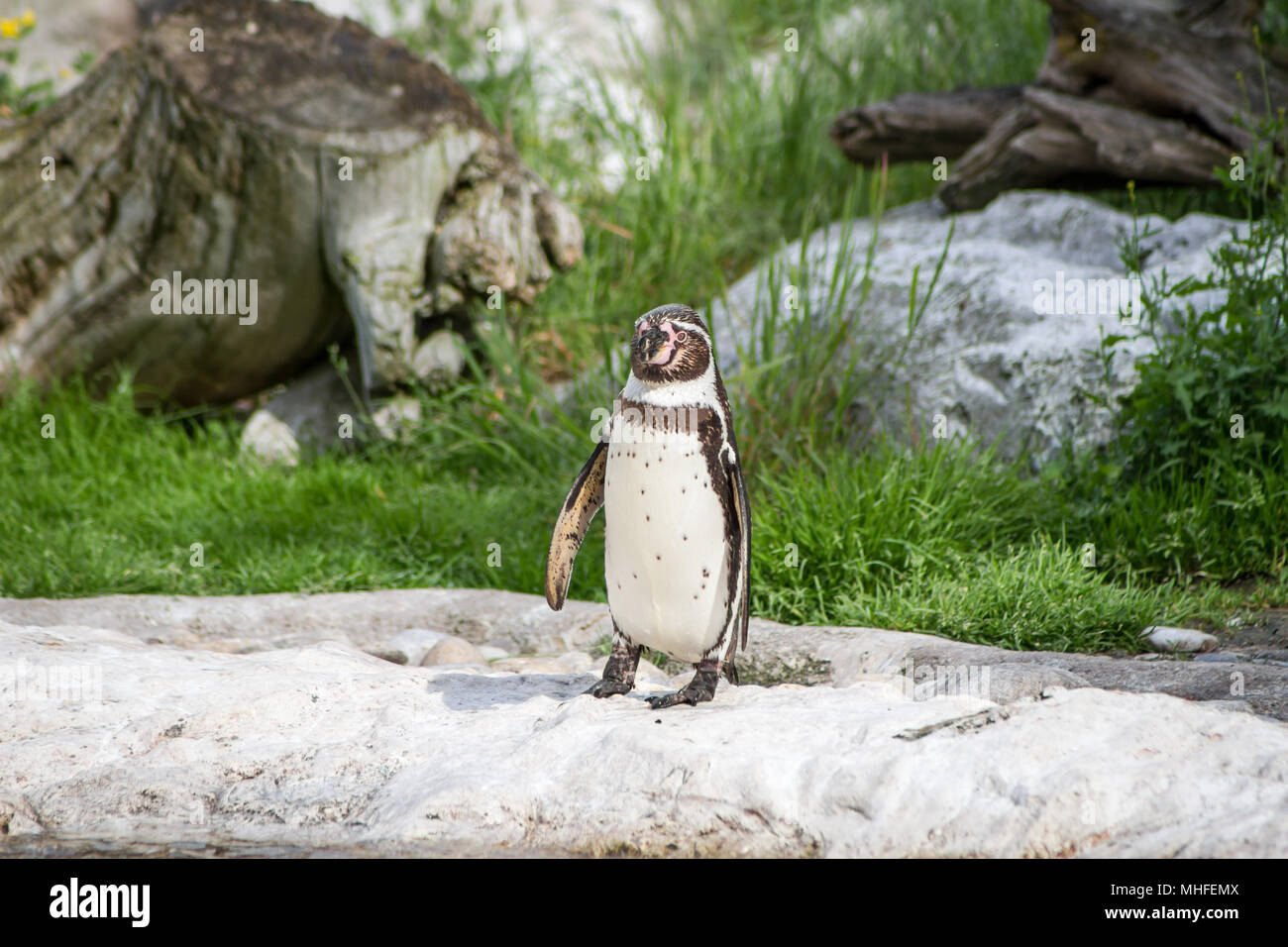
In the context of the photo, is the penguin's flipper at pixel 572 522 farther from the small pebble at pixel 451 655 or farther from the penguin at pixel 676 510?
the small pebble at pixel 451 655

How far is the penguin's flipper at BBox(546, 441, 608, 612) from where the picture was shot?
3.22 metres

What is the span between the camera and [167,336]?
6.21 m

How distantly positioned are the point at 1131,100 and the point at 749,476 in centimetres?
300

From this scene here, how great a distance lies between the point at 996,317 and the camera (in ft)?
18.1

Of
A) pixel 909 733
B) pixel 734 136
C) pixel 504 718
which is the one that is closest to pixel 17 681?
pixel 504 718

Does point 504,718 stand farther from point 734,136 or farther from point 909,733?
point 734,136

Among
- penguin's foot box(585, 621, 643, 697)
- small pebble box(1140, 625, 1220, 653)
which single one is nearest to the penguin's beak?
penguin's foot box(585, 621, 643, 697)

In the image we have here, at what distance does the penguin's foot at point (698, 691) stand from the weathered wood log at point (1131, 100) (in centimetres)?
414

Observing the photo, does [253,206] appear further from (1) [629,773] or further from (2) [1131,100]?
(2) [1131,100]

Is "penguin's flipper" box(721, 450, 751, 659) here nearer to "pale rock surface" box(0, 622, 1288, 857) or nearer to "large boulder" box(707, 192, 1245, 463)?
"pale rock surface" box(0, 622, 1288, 857)

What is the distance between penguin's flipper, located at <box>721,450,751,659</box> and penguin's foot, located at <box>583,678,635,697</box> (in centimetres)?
29

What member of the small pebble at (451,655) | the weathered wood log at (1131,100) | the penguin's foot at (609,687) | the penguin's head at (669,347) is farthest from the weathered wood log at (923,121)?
the penguin's foot at (609,687)

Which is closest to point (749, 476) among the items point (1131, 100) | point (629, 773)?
point (629, 773)

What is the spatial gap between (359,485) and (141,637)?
1.49m
